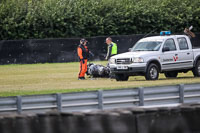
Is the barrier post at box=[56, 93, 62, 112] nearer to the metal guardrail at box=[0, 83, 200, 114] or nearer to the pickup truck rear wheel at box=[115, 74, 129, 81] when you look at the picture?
the metal guardrail at box=[0, 83, 200, 114]

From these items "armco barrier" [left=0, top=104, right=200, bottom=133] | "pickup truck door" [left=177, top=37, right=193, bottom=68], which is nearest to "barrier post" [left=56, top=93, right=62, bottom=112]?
Result: "armco barrier" [left=0, top=104, right=200, bottom=133]

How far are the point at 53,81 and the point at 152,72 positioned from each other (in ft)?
14.7

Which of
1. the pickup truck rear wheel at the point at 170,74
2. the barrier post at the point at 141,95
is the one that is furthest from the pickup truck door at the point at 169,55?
the barrier post at the point at 141,95

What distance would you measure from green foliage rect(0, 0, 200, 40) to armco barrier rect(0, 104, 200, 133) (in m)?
30.0

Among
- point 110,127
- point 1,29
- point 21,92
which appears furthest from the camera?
point 1,29

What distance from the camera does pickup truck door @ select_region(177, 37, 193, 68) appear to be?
21.5 metres

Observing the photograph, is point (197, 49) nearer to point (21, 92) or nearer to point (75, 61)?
point (21, 92)

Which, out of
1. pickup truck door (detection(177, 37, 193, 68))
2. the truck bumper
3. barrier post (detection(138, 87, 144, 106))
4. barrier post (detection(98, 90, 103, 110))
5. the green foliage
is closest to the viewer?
barrier post (detection(98, 90, 103, 110))

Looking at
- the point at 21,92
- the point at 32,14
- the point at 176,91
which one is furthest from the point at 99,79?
the point at 32,14

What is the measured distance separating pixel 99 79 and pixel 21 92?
17.9 ft

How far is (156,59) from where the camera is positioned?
20484 millimetres

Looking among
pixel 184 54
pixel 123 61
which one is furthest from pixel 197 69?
pixel 123 61

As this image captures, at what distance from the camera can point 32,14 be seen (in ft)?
128

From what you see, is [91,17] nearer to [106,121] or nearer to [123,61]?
[123,61]
